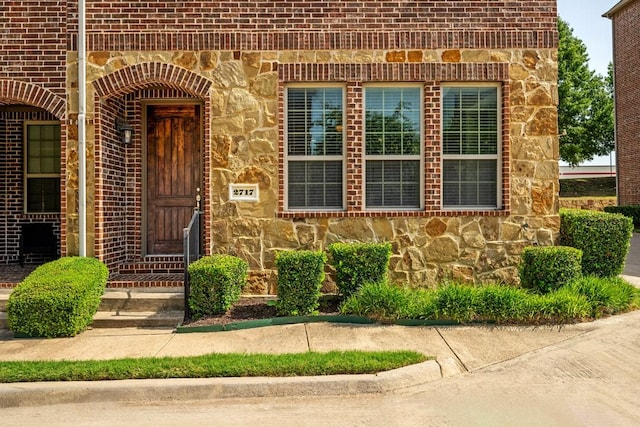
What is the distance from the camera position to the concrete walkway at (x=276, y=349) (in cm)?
460

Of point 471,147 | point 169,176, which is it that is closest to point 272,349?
point 169,176

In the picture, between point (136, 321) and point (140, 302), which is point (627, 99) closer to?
point (140, 302)

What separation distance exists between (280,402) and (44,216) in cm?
712

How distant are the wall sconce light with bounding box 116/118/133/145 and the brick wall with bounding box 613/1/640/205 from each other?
2197 centimetres

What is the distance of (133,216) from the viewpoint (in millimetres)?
8656

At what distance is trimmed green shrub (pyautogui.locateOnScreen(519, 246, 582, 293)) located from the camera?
23.4ft

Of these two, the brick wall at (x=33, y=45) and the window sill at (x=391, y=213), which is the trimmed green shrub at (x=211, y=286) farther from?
the brick wall at (x=33, y=45)

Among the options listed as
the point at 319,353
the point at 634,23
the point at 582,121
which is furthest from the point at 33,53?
the point at 582,121

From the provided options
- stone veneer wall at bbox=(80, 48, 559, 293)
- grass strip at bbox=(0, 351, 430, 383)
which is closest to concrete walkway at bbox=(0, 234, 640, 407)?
grass strip at bbox=(0, 351, 430, 383)

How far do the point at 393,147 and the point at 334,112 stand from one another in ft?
3.49

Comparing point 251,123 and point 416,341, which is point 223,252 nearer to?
point 251,123

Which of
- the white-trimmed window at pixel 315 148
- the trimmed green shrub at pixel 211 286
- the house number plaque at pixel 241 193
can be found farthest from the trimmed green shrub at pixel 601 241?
the trimmed green shrub at pixel 211 286

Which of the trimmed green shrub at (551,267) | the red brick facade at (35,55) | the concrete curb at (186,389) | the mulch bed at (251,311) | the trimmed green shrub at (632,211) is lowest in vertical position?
the concrete curb at (186,389)

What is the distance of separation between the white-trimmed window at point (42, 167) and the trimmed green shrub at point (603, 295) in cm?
886
